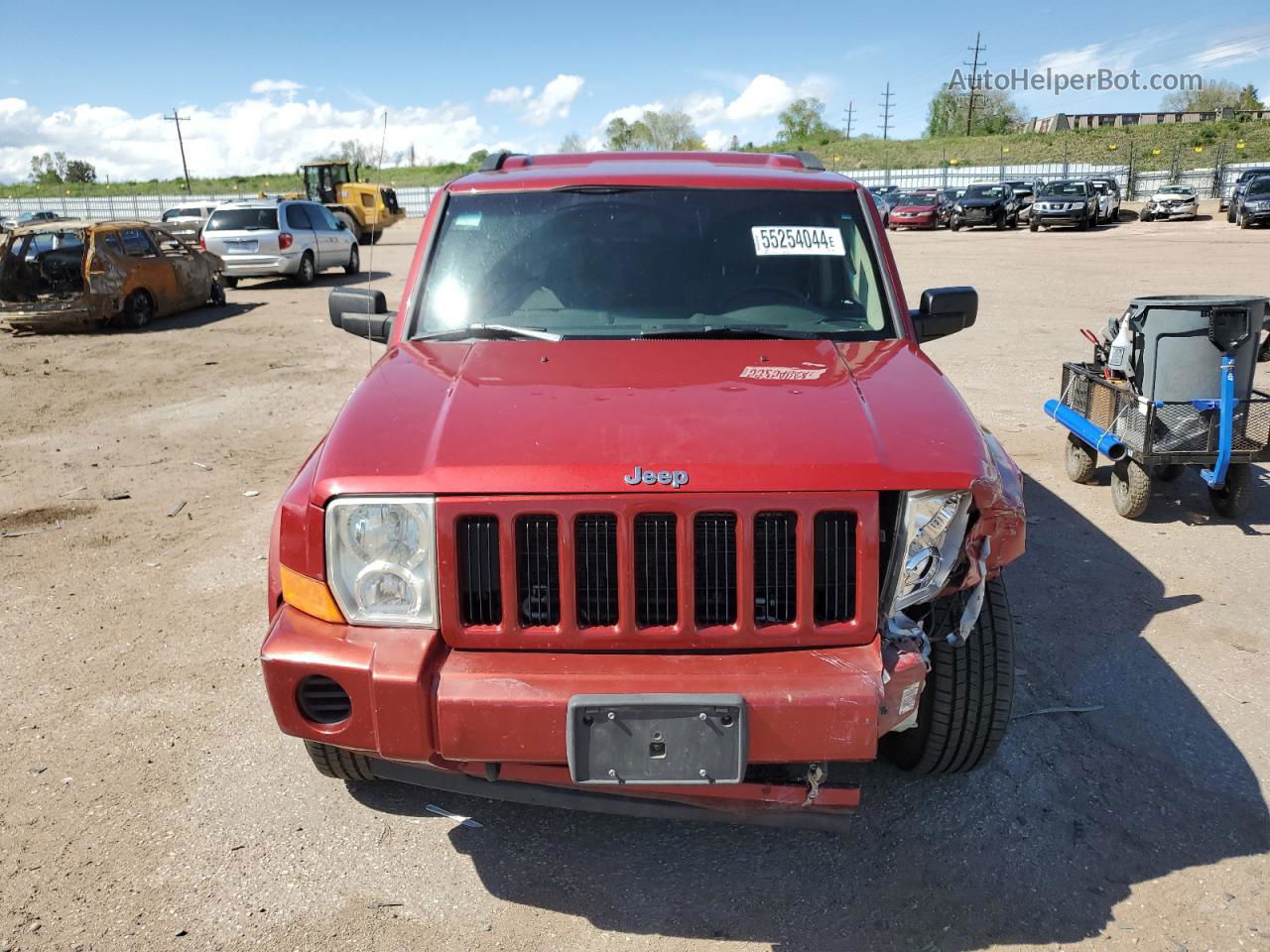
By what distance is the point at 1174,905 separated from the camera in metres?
2.74

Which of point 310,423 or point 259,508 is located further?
point 310,423

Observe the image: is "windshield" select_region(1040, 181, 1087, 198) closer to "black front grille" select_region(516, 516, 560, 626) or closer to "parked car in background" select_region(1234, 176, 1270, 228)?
"parked car in background" select_region(1234, 176, 1270, 228)

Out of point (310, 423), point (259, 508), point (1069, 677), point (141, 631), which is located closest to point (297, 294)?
point (310, 423)

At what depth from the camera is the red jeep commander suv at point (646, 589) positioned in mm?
2438

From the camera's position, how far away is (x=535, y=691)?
7.98ft

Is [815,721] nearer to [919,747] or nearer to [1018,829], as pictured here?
[919,747]

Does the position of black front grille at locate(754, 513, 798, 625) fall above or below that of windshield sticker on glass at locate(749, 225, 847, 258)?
below

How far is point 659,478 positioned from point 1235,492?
475 centimetres

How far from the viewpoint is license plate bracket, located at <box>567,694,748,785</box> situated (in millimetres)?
2395

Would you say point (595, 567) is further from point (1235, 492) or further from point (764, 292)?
point (1235, 492)

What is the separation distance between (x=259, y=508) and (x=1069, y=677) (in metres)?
4.78

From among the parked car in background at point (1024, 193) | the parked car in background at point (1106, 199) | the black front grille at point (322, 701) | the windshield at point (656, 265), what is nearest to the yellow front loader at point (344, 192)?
the parked car in background at point (1024, 193)

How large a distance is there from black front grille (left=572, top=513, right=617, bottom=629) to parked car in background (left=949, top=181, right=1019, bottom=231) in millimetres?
36278

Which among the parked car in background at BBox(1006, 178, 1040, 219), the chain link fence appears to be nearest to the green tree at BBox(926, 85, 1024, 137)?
the chain link fence
